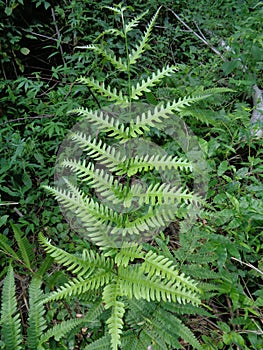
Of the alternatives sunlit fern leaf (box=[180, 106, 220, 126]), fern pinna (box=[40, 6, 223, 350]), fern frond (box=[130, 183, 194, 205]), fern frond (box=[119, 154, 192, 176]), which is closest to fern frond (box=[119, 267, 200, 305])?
fern pinna (box=[40, 6, 223, 350])

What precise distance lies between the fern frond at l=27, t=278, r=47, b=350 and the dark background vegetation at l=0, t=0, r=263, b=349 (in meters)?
0.07

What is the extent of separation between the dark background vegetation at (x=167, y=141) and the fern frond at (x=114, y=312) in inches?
15.7

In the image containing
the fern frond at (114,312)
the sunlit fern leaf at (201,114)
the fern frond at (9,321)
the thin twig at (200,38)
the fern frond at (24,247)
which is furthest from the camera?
the thin twig at (200,38)

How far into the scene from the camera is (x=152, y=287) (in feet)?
3.91

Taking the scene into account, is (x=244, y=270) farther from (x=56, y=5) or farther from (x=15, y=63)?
(x=56, y=5)

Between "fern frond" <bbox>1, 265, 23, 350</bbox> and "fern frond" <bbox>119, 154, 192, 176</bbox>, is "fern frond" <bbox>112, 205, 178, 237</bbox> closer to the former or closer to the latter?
"fern frond" <bbox>119, 154, 192, 176</bbox>

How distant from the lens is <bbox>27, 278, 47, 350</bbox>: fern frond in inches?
55.7

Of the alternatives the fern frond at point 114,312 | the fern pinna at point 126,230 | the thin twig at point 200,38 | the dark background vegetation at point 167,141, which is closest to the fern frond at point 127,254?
the fern pinna at point 126,230

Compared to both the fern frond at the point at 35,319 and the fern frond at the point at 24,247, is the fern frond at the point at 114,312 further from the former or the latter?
the fern frond at the point at 24,247

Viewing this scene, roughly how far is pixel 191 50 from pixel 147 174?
2060 millimetres

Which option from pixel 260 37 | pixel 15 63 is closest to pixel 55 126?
pixel 15 63

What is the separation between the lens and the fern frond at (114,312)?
113 centimetres

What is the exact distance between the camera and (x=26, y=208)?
2.42m

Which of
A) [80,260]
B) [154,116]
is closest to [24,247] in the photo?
[80,260]
